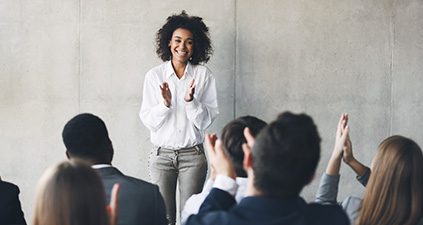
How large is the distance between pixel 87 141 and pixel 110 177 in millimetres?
192

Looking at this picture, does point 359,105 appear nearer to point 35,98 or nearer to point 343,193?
point 343,193

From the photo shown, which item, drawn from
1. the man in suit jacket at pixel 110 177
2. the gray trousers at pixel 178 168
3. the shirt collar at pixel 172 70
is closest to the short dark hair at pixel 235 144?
the man in suit jacket at pixel 110 177

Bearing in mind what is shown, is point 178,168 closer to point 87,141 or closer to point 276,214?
point 87,141

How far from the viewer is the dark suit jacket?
1.27m

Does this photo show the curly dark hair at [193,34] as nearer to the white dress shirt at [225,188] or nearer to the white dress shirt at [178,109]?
the white dress shirt at [178,109]

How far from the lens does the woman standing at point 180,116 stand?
136 inches

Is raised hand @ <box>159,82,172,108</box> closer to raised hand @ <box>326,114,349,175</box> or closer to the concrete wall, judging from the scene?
the concrete wall

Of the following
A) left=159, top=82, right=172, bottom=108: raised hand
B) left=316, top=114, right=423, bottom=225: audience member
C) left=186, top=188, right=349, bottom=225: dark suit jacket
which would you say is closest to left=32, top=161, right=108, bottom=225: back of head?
left=186, top=188, right=349, bottom=225: dark suit jacket

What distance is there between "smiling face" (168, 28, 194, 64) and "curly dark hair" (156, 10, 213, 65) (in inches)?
2.6

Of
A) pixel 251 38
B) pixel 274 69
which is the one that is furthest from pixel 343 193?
pixel 251 38

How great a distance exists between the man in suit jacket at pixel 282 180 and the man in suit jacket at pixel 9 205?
0.96 metres

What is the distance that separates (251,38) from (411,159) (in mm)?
2424

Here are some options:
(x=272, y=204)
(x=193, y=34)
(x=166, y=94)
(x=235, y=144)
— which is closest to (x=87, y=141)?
(x=235, y=144)

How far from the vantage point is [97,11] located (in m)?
4.07
